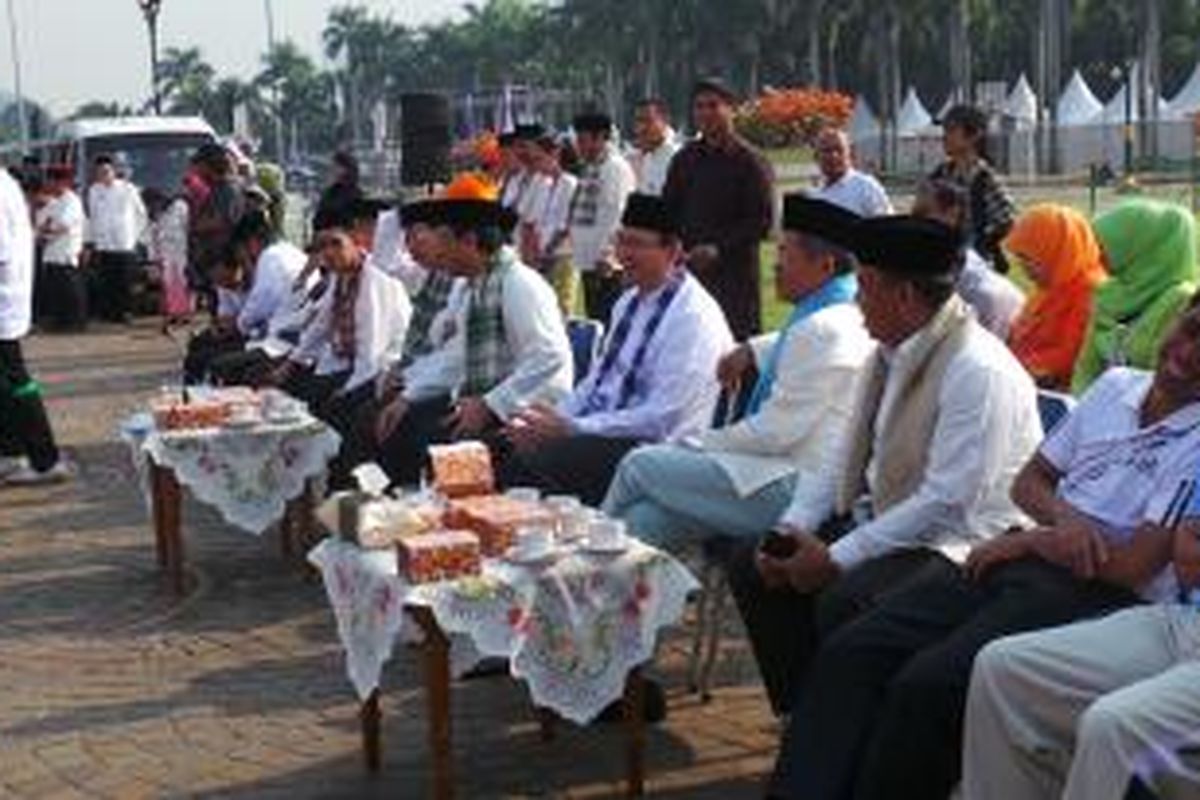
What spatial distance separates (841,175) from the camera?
10.4m

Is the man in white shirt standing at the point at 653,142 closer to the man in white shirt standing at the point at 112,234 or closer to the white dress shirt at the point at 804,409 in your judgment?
the white dress shirt at the point at 804,409

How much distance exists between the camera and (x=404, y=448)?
7.58 meters

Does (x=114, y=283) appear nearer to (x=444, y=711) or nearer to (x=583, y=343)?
(x=583, y=343)

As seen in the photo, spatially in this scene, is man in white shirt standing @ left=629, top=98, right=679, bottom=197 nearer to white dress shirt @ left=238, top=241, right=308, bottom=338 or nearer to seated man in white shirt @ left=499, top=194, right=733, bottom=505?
white dress shirt @ left=238, top=241, right=308, bottom=338

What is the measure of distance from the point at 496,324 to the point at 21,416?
14.8 feet

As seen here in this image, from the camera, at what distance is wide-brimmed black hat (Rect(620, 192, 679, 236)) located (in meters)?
6.31

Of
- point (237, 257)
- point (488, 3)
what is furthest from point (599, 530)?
point (488, 3)

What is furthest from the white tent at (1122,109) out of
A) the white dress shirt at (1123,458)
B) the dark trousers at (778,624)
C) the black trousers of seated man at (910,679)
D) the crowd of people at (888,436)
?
the black trousers of seated man at (910,679)

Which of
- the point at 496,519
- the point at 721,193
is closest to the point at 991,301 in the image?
the point at 496,519

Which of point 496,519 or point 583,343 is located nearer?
point 496,519

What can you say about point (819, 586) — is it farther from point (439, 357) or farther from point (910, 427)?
point (439, 357)

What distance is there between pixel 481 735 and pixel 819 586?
144cm

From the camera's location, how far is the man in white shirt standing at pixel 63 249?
1930 centimetres

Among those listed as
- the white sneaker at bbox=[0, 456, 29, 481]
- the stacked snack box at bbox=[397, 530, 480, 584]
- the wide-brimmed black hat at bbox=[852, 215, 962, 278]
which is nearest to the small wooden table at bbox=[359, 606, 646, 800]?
the stacked snack box at bbox=[397, 530, 480, 584]
